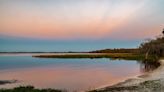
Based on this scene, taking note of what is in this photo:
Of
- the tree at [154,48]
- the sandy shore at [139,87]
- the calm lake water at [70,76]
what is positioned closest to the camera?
the sandy shore at [139,87]

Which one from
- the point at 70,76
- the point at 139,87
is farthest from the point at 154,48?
the point at 139,87

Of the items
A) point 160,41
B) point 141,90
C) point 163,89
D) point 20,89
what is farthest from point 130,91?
point 160,41

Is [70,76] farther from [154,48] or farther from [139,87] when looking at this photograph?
[154,48]

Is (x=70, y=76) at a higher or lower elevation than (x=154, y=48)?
lower

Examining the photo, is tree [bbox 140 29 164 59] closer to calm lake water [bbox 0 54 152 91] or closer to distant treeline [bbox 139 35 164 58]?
distant treeline [bbox 139 35 164 58]

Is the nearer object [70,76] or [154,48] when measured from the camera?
[70,76]

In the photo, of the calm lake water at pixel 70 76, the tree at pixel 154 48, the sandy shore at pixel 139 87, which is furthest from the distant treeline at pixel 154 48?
the sandy shore at pixel 139 87

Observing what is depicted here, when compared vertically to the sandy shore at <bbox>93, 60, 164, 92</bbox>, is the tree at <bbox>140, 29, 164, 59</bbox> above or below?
above

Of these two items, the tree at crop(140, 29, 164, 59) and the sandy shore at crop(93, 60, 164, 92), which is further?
the tree at crop(140, 29, 164, 59)

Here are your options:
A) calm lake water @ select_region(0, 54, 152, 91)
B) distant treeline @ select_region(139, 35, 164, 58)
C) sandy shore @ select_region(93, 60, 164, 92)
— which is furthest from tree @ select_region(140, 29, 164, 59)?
sandy shore @ select_region(93, 60, 164, 92)

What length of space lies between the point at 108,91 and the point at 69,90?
4.76 m

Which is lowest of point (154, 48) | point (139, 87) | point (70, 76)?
point (70, 76)

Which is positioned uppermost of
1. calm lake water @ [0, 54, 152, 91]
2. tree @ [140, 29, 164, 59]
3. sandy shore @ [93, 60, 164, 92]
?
tree @ [140, 29, 164, 59]

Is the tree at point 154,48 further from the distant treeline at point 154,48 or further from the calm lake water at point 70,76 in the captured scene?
the calm lake water at point 70,76
